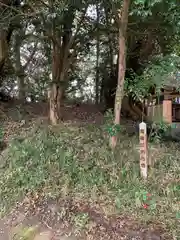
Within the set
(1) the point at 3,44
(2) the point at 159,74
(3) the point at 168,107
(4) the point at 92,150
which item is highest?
(1) the point at 3,44

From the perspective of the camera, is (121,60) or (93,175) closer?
(93,175)

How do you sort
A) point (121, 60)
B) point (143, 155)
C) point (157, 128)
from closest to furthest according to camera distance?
point (143, 155)
point (121, 60)
point (157, 128)

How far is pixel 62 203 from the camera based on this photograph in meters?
4.13

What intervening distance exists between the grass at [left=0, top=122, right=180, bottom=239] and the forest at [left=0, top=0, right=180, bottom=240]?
2cm

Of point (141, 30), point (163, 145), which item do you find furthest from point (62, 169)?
point (141, 30)

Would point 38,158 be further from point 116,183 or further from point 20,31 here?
point 20,31

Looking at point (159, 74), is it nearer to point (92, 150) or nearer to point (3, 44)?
point (92, 150)

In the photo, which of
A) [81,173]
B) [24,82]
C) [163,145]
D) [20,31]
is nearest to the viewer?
[81,173]

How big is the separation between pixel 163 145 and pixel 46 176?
2.74 m

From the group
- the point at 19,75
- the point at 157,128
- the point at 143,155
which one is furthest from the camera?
the point at 19,75

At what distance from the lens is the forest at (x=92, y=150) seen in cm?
370

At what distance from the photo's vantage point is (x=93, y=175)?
450 centimetres

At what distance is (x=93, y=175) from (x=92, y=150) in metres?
0.72

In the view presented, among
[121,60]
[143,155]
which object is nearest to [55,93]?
[121,60]
